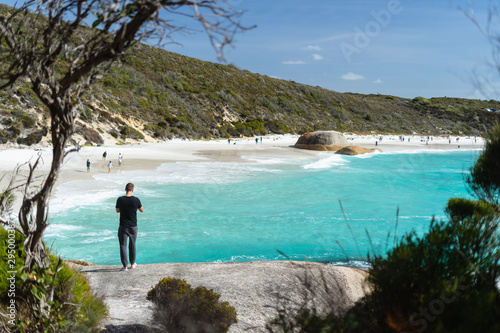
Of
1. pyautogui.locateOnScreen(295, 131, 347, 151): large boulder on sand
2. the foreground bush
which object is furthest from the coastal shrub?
pyautogui.locateOnScreen(295, 131, 347, 151): large boulder on sand

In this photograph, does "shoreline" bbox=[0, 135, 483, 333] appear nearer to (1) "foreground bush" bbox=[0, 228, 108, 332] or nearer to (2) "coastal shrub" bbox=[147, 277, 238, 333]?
(2) "coastal shrub" bbox=[147, 277, 238, 333]

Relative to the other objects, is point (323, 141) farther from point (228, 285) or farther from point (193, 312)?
point (193, 312)

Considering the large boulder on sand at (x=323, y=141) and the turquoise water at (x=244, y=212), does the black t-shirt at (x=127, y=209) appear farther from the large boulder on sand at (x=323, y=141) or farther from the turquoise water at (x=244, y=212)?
the large boulder on sand at (x=323, y=141)

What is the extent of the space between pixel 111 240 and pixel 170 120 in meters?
40.9

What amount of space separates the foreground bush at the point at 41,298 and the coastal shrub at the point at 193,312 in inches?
34.0

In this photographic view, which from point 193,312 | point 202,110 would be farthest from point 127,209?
point 202,110

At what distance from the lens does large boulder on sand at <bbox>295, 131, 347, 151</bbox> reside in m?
45.7

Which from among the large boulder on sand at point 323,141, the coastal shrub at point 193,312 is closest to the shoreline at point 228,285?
the coastal shrub at point 193,312

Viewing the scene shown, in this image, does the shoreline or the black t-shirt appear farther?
the black t-shirt

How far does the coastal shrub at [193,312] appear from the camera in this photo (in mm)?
4535

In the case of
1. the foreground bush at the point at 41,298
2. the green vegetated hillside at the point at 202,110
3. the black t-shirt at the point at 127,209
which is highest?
the green vegetated hillside at the point at 202,110

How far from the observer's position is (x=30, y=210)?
Result: 3.32m

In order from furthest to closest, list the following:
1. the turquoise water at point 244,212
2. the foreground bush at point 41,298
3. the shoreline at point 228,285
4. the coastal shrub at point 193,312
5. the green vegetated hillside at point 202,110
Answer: the green vegetated hillside at point 202,110, the turquoise water at point 244,212, the shoreline at point 228,285, the coastal shrub at point 193,312, the foreground bush at point 41,298

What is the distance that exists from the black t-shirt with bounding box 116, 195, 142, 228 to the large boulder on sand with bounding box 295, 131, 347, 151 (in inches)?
1585
